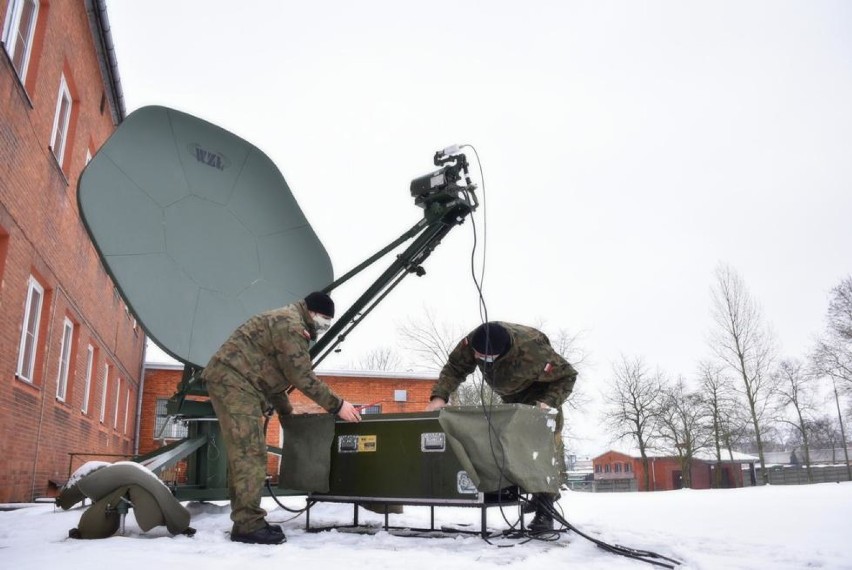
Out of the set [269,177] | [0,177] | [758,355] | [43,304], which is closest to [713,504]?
[269,177]

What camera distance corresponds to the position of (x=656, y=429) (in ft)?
109

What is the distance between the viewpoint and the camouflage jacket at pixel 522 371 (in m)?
4.31

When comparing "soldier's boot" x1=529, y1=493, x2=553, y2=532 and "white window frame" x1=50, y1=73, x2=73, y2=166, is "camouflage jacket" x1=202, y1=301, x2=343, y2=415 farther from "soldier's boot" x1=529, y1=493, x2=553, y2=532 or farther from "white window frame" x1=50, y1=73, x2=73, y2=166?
"white window frame" x1=50, y1=73, x2=73, y2=166

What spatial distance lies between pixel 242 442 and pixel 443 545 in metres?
1.27

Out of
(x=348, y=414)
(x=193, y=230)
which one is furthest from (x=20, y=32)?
(x=348, y=414)

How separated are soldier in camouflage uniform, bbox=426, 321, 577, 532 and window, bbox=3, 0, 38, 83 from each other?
16.5ft

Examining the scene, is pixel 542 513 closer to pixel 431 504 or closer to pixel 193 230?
pixel 431 504

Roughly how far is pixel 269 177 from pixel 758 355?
2526 centimetres

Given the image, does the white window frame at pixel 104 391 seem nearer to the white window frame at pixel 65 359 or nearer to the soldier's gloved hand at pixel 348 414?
the white window frame at pixel 65 359

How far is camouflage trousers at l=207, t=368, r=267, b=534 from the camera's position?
342cm

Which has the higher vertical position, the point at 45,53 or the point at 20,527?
the point at 45,53

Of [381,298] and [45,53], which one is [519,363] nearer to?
[381,298]

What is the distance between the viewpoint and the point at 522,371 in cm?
432

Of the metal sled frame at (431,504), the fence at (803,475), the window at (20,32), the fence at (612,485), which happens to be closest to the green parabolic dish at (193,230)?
the metal sled frame at (431,504)
